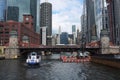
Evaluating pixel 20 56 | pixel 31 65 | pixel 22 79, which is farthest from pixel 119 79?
pixel 20 56

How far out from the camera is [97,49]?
17512 cm

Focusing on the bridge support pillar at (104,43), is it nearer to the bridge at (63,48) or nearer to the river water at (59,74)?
the bridge at (63,48)

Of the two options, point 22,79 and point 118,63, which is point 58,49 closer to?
point 118,63

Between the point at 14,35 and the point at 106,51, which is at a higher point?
the point at 14,35

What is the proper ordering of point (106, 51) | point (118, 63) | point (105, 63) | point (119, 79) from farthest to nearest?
point (106, 51)
point (105, 63)
point (118, 63)
point (119, 79)

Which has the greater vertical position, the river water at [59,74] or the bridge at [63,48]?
the bridge at [63,48]

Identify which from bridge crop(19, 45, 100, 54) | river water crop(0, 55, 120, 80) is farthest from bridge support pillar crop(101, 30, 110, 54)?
river water crop(0, 55, 120, 80)

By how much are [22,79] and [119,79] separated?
839 inches

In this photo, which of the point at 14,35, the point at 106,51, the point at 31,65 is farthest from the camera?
the point at 14,35

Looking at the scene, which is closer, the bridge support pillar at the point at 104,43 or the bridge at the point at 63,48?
the bridge support pillar at the point at 104,43

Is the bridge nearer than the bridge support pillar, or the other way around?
the bridge support pillar

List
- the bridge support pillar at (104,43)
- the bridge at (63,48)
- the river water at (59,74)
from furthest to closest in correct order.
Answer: the bridge at (63,48) → the bridge support pillar at (104,43) → the river water at (59,74)

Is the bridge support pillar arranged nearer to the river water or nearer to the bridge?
the bridge

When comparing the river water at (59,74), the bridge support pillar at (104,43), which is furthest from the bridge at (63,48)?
the river water at (59,74)
